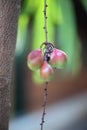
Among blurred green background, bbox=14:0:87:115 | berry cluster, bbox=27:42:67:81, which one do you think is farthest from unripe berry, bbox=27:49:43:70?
blurred green background, bbox=14:0:87:115

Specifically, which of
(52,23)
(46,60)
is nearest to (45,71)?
(46,60)

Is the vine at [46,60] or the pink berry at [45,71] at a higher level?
the vine at [46,60]

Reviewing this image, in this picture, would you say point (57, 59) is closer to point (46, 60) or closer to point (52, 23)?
point (46, 60)

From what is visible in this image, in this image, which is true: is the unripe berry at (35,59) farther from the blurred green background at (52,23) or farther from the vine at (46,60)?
the blurred green background at (52,23)

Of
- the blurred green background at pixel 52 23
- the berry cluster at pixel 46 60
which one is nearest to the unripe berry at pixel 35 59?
the berry cluster at pixel 46 60

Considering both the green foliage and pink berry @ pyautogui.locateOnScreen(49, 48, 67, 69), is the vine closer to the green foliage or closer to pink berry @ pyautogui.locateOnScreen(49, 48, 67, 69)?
pink berry @ pyautogui.locateOnScreen(49, 48, 67, 69)
